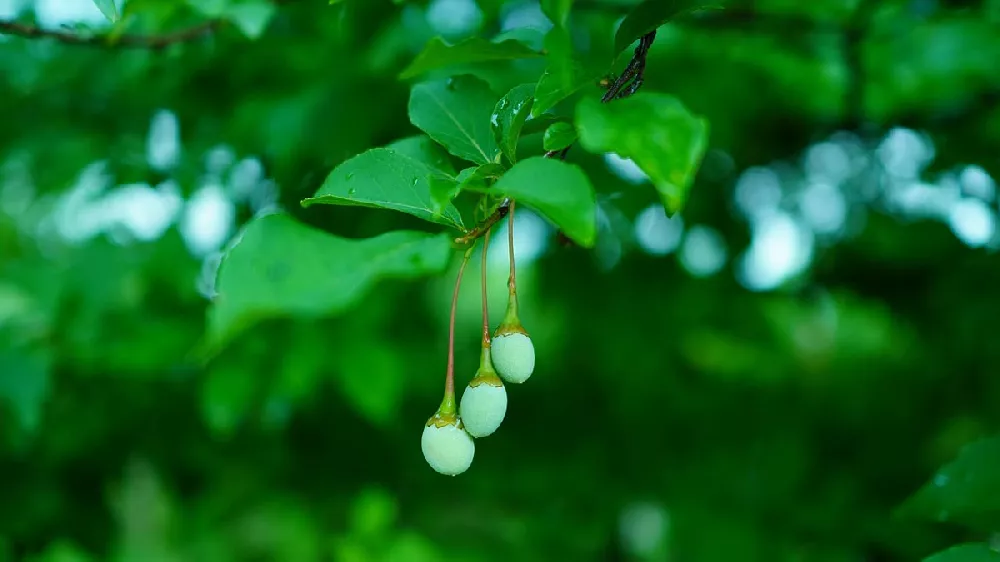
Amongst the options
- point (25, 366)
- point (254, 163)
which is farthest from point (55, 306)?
point (254, 163)

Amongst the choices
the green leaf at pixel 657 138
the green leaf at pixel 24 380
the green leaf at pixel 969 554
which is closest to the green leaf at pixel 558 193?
the green leaf at pixel 657 138

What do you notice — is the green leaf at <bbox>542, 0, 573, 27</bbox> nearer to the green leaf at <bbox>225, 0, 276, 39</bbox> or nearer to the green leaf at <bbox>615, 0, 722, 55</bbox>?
the green leaf at <bbox>615, 0, 722, 55</bbox>

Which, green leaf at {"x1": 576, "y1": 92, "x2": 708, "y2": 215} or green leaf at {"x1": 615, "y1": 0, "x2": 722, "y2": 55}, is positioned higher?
green leaf at {"x1": 615, "y1": 0, "x2": 722, "y2": 55}

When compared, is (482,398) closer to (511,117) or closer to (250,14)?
(511,117)

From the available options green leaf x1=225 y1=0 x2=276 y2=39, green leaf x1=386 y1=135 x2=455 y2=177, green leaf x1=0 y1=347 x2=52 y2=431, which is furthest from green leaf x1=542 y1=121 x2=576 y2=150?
green leaf x1=0 y1=347 x2=52 y2=431

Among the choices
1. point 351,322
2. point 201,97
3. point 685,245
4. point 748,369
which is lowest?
point 748,369

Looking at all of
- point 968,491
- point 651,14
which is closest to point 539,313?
point 968,491

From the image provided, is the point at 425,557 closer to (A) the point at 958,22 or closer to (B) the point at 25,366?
(B) the point at 25,366
